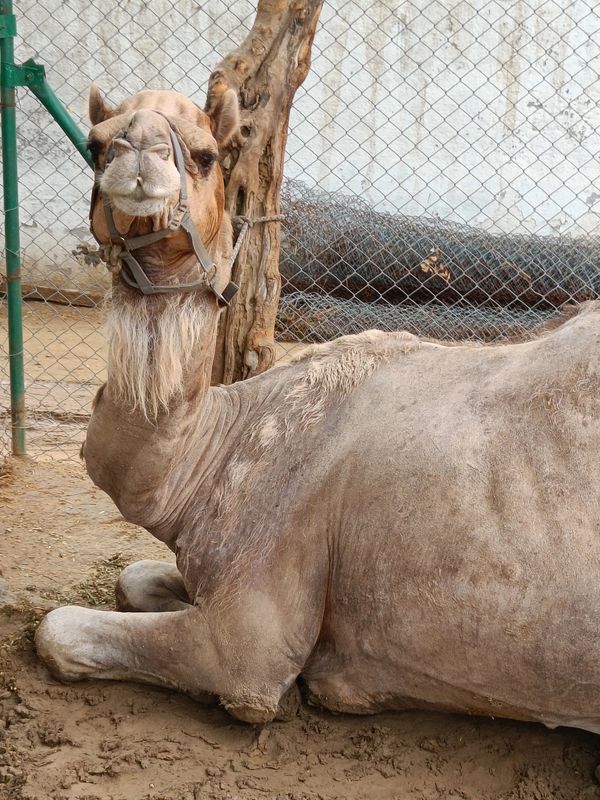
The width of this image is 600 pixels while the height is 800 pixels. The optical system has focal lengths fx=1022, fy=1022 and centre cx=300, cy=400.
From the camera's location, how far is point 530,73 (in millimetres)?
10969

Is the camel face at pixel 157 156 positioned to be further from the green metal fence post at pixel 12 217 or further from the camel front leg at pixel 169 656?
the green metal fence post at pixel 12 217

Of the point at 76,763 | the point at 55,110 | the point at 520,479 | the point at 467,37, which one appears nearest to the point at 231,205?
the point at 55,110

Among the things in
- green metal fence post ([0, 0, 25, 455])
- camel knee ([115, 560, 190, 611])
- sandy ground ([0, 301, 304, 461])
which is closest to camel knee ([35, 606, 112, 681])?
camel knee ([115, 560, 190, 611])

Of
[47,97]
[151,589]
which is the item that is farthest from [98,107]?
[47,97]

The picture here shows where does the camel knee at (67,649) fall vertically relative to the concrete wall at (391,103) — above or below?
below

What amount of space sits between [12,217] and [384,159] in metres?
5.77

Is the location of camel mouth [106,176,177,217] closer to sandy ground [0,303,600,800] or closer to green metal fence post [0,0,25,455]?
sandy ground [0,303,600,800]

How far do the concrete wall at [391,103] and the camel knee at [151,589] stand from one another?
21.9 ft

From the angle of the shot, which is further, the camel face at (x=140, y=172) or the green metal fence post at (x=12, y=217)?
the green metal fence post at (x=12, y=217)

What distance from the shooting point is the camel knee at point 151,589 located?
12.8 ft

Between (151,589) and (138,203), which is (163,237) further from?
(151,589)

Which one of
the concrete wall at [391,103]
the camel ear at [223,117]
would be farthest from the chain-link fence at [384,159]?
the camel ear at [223,117]

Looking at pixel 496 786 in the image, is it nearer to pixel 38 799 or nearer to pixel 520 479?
pixel 520 479

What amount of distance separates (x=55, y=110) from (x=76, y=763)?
11.7 feet
